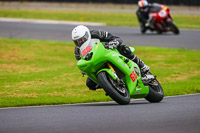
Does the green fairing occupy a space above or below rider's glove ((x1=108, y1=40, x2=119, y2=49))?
below

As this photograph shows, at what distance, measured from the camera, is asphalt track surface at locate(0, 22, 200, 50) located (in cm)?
2209

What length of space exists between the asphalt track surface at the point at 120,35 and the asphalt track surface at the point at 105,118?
12380mm

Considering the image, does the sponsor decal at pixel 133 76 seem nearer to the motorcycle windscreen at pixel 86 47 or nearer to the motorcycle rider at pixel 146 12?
the motorcycle windscreen at pixel 86 47

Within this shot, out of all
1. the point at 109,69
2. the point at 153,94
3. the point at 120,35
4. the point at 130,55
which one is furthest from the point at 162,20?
the point at 109,69

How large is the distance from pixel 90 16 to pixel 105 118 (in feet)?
97.1

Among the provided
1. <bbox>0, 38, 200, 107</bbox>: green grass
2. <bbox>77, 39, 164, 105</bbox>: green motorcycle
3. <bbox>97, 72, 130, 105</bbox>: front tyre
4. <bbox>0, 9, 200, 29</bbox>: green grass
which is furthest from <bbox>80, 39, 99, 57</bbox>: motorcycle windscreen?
<bbox>0, 9, 200, 29</bbox>: green grass

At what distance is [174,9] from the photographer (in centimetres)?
4000

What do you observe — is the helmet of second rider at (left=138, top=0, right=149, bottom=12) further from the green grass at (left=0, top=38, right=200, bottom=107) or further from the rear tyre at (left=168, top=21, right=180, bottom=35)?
the green grass at (left=0, top=38, right=200, bottom=107)

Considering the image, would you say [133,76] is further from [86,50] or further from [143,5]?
[143,5]

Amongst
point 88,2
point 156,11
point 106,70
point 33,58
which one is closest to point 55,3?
point 88,2

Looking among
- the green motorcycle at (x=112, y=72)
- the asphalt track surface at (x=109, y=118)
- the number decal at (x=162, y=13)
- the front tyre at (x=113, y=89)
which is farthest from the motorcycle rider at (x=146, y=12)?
the front tyre at (x=113, y=89)

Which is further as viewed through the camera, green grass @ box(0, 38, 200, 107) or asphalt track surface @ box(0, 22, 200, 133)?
green grass @ box(0, 38, 200, 107)

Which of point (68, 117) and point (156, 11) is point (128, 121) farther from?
point (156, 11)

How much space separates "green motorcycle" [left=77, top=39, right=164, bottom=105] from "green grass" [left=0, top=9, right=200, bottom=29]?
2257 centimetres
